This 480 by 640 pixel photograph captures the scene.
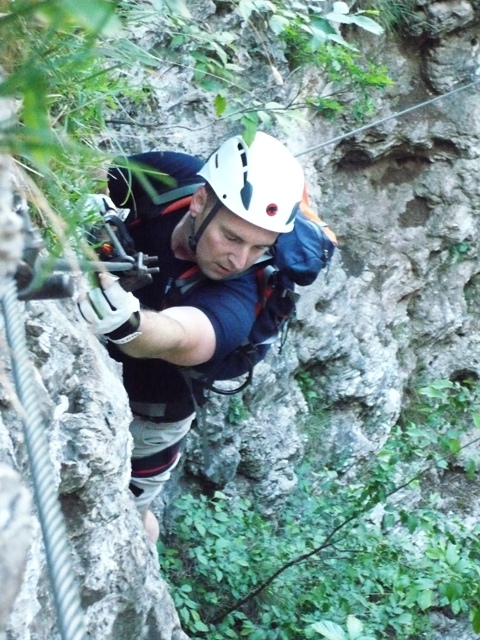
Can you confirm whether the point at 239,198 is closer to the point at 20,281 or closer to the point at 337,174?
the point at 20,281

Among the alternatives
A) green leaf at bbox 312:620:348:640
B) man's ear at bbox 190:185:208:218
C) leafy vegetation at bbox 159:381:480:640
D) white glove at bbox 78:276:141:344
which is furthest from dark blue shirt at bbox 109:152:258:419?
leafy vegetation at bbox 159:381:480:640

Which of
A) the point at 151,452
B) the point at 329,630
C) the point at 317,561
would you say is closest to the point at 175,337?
the point at 329,630

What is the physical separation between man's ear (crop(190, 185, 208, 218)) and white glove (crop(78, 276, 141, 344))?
82 cm

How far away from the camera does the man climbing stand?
8.55 feet

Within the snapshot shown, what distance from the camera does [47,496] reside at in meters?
0.90

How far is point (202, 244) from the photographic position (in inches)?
112

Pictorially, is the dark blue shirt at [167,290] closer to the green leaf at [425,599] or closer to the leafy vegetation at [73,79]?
the leafy vegetation at [73,79]

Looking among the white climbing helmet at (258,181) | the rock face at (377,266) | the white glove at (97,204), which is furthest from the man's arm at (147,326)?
the rock face at (377,266)

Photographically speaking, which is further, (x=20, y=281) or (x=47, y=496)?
(x=20, y=281)

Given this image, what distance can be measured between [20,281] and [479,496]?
6.58m

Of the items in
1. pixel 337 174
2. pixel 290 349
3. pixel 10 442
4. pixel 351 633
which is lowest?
pixel 290 349

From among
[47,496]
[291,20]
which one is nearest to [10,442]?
[47,496]

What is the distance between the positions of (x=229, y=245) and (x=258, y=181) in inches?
11.2

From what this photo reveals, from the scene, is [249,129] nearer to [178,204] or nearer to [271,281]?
[271,281]
